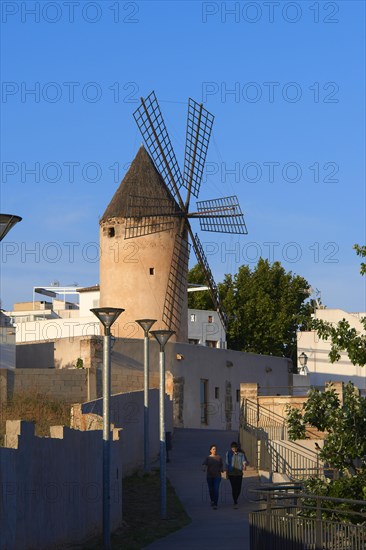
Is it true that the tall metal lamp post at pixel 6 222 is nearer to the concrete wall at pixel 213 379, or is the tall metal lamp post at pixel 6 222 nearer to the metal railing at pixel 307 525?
the metal railing at pixel 307 525

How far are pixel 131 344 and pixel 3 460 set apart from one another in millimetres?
25101

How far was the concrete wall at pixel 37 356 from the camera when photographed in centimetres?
4222

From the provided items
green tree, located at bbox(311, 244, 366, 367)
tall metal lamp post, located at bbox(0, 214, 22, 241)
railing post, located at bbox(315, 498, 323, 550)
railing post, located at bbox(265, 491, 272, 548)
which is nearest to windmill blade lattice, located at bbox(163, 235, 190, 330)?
green tree, located at bbox(311, 244, 366, 367)

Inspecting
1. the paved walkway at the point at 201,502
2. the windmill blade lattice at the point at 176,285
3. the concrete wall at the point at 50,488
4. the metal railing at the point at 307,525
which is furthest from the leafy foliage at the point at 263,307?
the metal railing at the point at 307,525

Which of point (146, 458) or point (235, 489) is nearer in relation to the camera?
point (235, 489)

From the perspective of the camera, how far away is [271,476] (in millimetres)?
27281

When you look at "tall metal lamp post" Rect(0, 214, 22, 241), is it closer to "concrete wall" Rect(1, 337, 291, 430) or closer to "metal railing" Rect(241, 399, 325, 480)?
"metal railing" Rect(241, 399, 325, 480)

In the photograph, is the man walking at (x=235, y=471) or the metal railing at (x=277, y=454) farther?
the metal railing at (x=277, y=454)

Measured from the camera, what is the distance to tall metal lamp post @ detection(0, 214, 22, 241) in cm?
1403

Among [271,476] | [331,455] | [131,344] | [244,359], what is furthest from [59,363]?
[331,455]

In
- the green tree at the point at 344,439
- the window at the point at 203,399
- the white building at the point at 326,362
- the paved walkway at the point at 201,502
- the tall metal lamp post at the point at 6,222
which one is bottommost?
the paved walkway at the point at 201,502

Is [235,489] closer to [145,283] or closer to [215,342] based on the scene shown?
[145,283]

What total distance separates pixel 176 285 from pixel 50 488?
26.8 meters

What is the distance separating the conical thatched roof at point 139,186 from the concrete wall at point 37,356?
5723 mm
